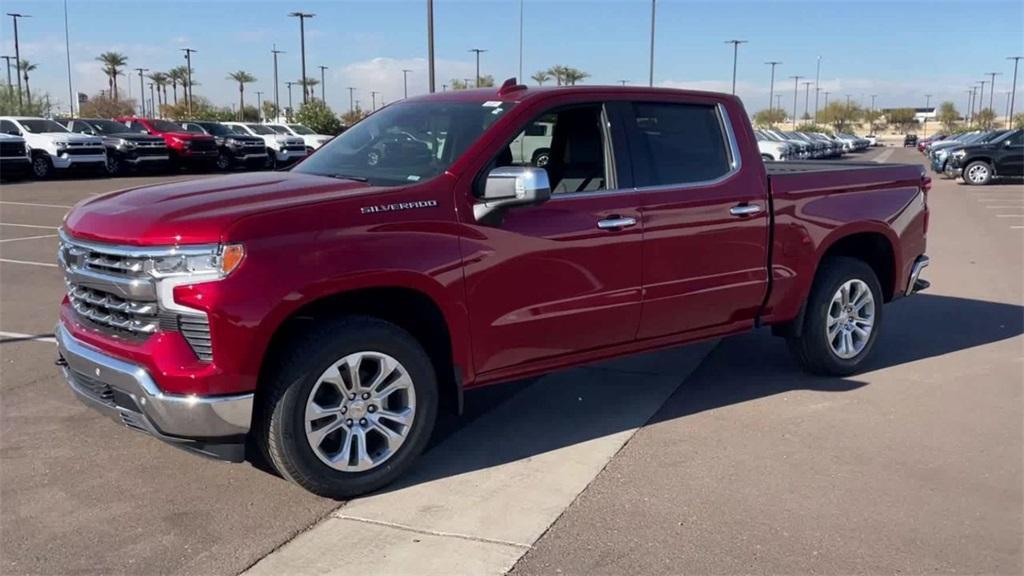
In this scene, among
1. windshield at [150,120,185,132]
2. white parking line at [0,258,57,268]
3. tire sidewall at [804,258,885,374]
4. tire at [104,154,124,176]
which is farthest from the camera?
windshield at [150,120,185,132]

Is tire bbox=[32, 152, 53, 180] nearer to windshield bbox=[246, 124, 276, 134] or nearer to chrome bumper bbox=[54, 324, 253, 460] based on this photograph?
windshield bbox=[246, 124, 276, 134]

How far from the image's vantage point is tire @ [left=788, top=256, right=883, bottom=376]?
607cm

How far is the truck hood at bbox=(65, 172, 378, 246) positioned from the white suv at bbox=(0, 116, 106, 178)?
25176 mm

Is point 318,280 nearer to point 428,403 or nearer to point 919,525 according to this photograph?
point 428,403

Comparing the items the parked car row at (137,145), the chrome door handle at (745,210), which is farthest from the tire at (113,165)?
the chrome door handle at (745,210)

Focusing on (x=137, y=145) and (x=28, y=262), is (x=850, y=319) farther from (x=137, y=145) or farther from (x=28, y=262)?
(x=137, y=145)

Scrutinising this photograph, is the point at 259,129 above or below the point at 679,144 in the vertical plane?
above

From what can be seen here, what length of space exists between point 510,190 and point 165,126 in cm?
3174

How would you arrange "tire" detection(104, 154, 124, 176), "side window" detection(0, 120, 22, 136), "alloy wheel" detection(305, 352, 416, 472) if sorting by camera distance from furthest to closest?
1. "tire" detection(104, 154, 124, 176)
2. "side window" detection(0, 120, 22, 136)
3. "alloy wheel" detection(305, 352, 416, 472)

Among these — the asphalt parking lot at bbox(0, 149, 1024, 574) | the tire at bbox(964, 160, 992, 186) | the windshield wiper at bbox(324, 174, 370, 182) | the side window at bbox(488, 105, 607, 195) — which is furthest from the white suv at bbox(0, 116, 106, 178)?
the tire at bbox(964, 160, 992, 186)

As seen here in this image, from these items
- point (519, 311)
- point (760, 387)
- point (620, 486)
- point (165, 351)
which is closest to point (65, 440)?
point (165, 351)

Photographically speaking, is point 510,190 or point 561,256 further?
point 561,256

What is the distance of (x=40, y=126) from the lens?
2784cm

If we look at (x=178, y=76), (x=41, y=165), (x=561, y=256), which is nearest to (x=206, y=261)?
(x=561, y=256)
